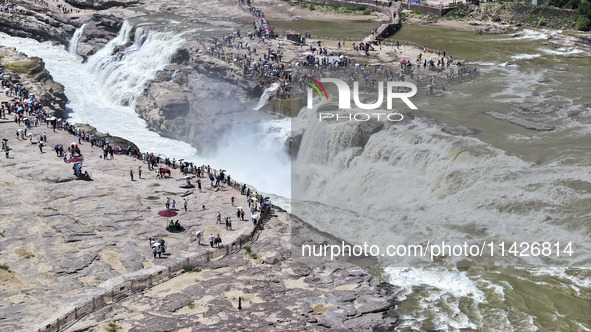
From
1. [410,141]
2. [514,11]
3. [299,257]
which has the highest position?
[514,11]

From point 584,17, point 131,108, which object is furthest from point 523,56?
point 131,108

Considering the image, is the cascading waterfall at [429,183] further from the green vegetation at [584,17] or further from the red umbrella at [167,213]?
the green vegetation at [584,17]

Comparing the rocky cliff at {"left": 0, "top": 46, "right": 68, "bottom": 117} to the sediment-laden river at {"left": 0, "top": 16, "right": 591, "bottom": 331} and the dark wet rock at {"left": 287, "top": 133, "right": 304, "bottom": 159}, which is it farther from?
the dark wet rock at {"left": 287, "top": 133, "right": 304, "bottom": 159}

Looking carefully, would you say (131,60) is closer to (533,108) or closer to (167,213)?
(167,213)

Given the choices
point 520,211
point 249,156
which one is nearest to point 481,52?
point 249,156

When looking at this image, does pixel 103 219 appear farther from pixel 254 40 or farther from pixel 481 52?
pixel 481 52

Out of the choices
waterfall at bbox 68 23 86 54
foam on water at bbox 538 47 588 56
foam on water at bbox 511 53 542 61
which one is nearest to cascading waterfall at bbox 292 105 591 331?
foam on water at bbox 511 53 542 61

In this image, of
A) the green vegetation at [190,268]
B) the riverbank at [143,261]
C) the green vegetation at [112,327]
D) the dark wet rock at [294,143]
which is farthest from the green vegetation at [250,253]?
the dark wet rock at [294,143]
